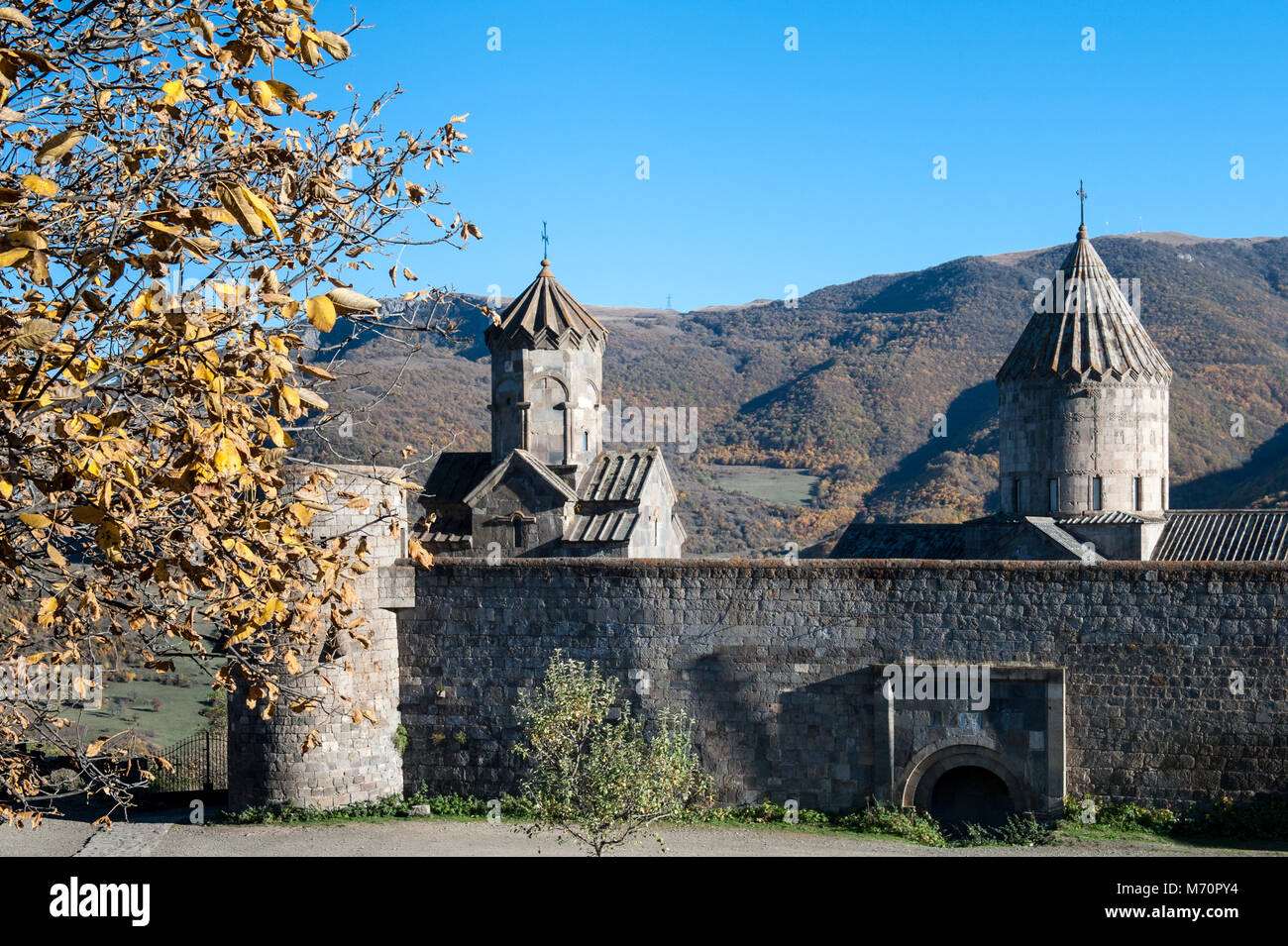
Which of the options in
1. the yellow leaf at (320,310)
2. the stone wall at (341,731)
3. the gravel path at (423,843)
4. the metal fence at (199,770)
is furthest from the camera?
the metal fence at (199,770)

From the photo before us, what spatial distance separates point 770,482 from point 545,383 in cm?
3518

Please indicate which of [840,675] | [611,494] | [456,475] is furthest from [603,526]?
[840,675]

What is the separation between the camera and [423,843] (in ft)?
44.1

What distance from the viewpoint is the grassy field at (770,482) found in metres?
52.4

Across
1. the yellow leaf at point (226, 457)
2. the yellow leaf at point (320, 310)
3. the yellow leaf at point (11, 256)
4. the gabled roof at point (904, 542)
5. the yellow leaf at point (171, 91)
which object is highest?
the yellow leaf at point (171, 91)

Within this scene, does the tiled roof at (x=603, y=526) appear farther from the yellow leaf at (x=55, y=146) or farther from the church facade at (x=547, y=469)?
the yellow leaf at (x=55, y=146)

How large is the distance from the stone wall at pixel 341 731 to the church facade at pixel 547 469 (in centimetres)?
420

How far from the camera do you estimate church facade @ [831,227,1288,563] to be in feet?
65.2

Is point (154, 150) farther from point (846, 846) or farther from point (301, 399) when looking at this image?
point (846, 846)

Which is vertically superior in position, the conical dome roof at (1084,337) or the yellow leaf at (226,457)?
the conical dome roof at (1084,337)

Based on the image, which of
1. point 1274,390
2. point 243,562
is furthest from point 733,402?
point 243,562

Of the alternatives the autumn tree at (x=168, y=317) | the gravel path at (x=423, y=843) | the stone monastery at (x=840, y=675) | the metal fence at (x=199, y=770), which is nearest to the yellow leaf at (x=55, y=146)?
the autumn tree at (x=168, y=317)

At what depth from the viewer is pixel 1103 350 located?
20.3 metres

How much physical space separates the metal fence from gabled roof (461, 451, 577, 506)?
16.7ft
